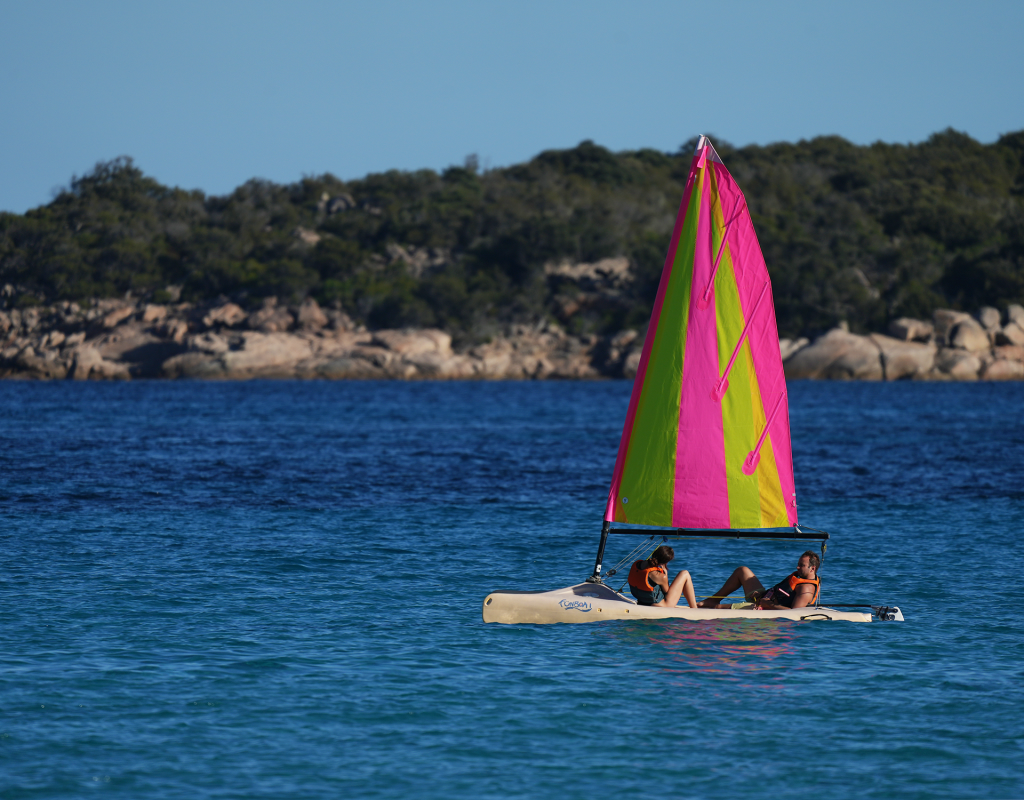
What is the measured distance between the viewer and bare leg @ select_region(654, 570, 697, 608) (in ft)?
51.9

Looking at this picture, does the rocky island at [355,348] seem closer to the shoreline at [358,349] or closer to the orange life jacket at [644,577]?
the shoreline at [358,349]

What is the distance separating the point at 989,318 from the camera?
103 m

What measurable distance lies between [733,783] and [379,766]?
10.9ft

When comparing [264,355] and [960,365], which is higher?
[960,365]

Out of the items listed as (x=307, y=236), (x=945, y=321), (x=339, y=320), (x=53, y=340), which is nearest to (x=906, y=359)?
(x=945, y=321)

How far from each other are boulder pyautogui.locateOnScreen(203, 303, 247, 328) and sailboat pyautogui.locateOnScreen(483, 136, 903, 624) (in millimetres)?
100316

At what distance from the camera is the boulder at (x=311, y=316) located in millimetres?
113312

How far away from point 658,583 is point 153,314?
346ft

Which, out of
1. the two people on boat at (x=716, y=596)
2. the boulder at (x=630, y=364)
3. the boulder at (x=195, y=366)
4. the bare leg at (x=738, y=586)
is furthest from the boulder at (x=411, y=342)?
the two people on boat at (x=716, y=596)

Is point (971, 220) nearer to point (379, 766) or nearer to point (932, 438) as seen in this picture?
point (932, 438)

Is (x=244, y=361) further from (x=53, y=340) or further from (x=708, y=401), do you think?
(x=708, y=401)

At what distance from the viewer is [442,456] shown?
42812 mm

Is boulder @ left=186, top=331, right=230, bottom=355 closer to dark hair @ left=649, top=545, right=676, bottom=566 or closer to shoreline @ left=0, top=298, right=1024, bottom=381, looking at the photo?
shoreline @ left=0, top=298, right=1024, bottom=381

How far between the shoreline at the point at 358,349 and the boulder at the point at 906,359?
110 mm
